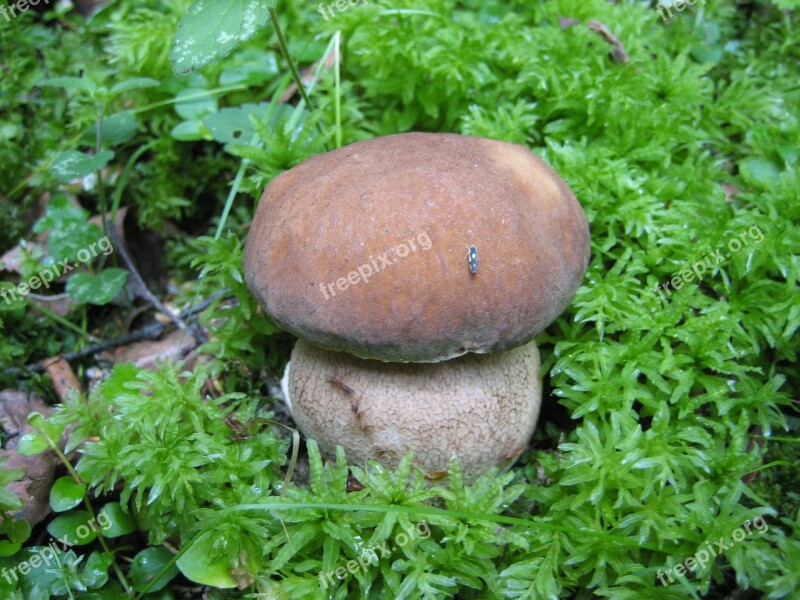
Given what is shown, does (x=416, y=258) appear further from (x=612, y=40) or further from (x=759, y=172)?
(x=612, y=40)

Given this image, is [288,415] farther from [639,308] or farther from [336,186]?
[639,308]

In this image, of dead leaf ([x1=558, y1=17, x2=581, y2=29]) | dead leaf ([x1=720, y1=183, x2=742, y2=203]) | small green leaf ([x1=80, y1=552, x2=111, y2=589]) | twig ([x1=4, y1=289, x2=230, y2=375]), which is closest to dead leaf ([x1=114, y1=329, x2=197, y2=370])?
twig ([x1=4, y1=289, x2=230, y2=375])

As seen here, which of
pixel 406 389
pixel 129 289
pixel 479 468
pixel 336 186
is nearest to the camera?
pixel 336 186

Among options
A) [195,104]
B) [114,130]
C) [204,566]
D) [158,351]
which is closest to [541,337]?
[204,566]

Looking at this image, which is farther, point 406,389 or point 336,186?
point 406,389

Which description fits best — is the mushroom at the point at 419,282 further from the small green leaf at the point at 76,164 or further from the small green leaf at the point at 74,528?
the small green leaf at the point at 76,164

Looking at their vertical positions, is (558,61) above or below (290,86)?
below

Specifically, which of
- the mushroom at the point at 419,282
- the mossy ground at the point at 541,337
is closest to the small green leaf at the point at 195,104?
the mossy ground at the point at 541,337

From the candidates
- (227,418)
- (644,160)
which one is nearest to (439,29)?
(644,160)
